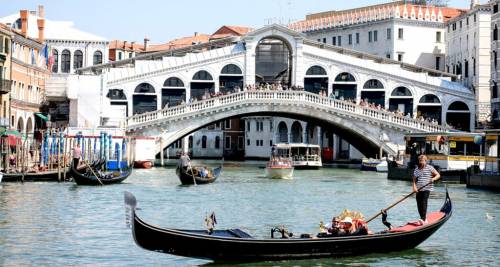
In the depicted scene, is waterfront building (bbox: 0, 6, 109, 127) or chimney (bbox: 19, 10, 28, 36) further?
waterfront building (bbox: 0, 6, 109, 127)

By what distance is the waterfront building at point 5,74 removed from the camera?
2933cm

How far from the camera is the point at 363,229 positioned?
11.7 m

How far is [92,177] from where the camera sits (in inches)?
900

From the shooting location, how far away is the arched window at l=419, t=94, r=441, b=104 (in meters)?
37.5

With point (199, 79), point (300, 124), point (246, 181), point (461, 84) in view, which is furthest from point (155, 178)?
point (300, 124)

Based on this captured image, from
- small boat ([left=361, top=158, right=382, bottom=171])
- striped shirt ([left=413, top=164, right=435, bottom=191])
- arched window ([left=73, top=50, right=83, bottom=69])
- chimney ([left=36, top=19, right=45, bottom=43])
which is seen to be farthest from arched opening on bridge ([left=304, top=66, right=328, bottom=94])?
striped shirt ([left=413, top=164, right=435, bottom=191])

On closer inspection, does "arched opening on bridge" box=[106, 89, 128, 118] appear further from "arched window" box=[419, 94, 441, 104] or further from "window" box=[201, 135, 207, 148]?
"window" box=[201, 135, 207, 148]

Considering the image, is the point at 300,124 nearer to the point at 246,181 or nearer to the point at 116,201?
the point at 246,181

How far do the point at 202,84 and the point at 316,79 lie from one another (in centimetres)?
401

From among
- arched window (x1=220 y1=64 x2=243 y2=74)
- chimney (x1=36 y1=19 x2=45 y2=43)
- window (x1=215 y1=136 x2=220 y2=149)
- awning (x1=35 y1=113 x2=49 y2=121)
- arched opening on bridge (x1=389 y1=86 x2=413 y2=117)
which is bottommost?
window (x1=215 y1=136 x2=220 y2=149)

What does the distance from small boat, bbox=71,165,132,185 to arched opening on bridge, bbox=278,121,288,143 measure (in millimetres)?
27379

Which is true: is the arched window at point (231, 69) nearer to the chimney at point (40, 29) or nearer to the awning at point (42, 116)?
the awning at point (42, 116)

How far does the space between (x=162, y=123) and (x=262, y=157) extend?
18308 millimetres

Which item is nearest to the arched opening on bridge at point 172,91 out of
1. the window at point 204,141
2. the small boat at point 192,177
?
the small boat at point 192,177
